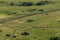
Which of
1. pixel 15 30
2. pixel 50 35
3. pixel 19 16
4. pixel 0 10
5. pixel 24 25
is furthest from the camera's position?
pixel 0 10

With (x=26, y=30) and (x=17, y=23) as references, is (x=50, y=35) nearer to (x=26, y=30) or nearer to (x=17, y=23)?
(x=26, y=30)

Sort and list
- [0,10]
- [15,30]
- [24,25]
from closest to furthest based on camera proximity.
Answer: [15,30] → [24,25] → [0,10]

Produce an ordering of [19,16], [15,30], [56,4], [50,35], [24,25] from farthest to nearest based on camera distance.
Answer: [56,4] < [19,16] < [24,25] < [15,30] < [50,35]

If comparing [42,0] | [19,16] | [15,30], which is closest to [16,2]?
[42,0]

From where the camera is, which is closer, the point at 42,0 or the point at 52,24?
the point at 52,24

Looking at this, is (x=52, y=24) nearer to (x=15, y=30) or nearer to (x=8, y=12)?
(x=15, y=30)

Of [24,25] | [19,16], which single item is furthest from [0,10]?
[24,25]
